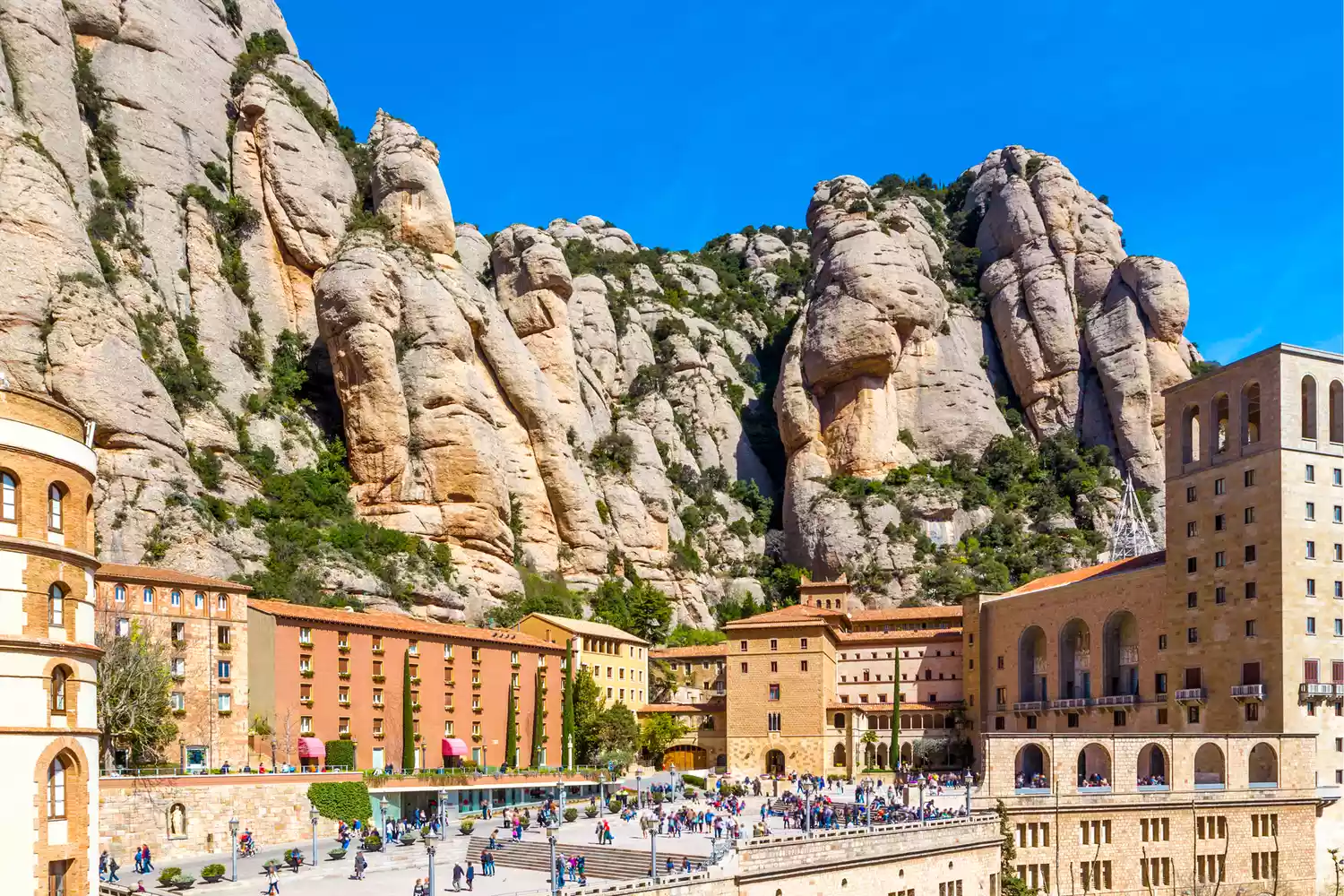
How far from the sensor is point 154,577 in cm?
5841

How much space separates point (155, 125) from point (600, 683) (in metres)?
49.4

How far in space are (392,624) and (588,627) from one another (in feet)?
65.4

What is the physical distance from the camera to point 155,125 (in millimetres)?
97125

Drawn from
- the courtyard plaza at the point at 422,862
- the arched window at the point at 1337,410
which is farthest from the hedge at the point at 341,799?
the arched window at the point at 1337,410

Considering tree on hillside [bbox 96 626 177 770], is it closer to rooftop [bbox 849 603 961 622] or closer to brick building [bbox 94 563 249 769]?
brick building [bbox 94 563 249 769]

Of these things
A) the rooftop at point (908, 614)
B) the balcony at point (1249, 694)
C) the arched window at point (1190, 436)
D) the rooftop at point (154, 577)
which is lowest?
the balcony at point (1249, 694)

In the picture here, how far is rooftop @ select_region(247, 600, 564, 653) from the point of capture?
64000 millimetres

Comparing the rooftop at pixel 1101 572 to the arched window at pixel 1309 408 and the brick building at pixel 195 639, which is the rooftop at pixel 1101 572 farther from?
the brick building at pixel 195 639

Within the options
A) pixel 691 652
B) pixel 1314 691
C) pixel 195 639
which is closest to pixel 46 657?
pixel 195 639

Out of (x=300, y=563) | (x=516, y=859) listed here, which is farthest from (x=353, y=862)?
(x=300, y=563)

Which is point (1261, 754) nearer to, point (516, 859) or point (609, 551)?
point (516, 859)

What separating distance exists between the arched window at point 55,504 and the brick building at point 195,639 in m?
31.2

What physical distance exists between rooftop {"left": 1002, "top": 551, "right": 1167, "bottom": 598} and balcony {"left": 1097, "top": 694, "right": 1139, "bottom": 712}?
6.91 meters

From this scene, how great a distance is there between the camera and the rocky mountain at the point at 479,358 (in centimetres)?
8012
